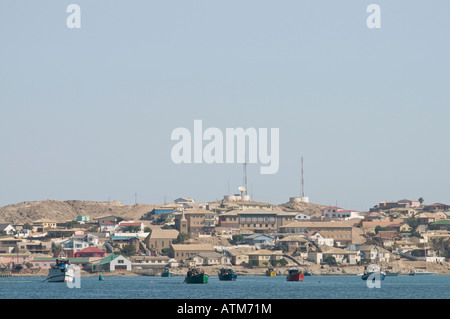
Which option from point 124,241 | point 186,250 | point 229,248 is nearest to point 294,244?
point 229,248

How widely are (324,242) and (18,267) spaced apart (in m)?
62.7

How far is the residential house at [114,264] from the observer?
149625 mm

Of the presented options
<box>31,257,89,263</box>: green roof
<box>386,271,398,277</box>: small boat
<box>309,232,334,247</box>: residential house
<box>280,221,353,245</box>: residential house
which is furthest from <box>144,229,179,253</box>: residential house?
<box>386,271,398,277</box>: small boat

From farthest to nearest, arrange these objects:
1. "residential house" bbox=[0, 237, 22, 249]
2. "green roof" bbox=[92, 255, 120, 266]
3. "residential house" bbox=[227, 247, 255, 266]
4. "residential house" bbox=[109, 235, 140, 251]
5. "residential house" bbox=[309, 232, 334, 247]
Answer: "residential house" bbox=[309, 232, 334, 247] < "residential house" bbox=[0, 237, 22, 249] < "residential house" bbox=[109, 235, 140, 251] < "residential house" bbox=[227, 247, 255, 266] < "green roof" bbox=[92, 255, 120, 266]

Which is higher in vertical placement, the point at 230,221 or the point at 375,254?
the point at 230,221

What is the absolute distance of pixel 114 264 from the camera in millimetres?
150250

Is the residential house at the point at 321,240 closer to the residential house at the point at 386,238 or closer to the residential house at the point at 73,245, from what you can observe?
the residential house at the point at 386,238

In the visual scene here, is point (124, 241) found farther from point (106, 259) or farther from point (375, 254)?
point (375, 254)

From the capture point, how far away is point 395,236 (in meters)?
188

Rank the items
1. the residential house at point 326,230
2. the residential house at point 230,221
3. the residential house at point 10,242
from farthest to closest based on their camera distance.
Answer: the residential house at point 230,221 < the residential house at point 326,230 < the residential house at point 10,242

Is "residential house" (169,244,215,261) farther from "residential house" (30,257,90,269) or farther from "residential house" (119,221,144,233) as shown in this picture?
"residential house" (119,221,144,233)

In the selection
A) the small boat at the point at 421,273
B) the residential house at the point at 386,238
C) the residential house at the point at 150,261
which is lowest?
the small boat at the point at 421,273

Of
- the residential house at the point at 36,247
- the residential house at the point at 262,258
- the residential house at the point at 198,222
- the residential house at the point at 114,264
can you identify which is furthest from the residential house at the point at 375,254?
the residential house at the point at 36,247

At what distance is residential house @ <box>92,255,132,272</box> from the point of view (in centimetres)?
14962
